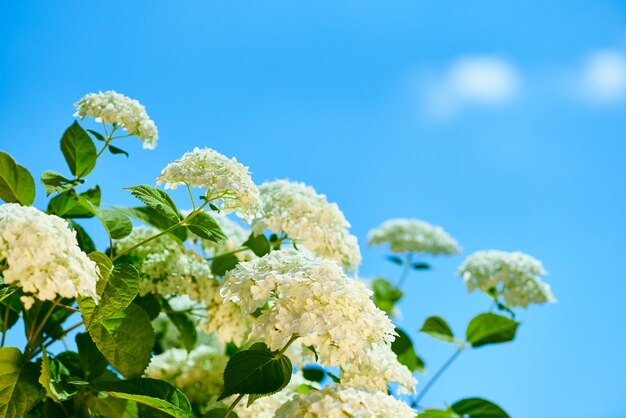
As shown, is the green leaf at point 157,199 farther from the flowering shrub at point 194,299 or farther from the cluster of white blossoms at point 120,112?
the cluster of white blossoms at point 120,112

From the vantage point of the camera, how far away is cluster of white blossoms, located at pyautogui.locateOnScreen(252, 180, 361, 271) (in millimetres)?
1752

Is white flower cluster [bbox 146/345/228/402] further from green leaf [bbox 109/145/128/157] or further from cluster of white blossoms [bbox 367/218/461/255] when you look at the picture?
cluster of white blossoms [bbox 367/218/461/255]

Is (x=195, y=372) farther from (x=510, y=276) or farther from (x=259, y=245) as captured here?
(x=510, y=276)

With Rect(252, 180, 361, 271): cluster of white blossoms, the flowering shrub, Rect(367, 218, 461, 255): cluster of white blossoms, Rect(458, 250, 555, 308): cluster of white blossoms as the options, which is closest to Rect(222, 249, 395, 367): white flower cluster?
the flowering shrub

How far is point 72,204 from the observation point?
181 cm

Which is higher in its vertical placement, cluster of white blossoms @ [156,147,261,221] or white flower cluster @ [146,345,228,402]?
cluster of white blossoms @ [156,147,261,221]

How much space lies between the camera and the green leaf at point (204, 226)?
152 centimetres

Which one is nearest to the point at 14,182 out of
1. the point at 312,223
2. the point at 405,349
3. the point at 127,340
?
the point at 127,340

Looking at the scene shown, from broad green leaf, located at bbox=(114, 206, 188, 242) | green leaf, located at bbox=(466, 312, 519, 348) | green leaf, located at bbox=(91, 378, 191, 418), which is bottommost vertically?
green leaf, located at bbox=(91, 378, 191, 418)

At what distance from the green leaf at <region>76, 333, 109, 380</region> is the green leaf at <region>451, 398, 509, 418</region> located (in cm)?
112

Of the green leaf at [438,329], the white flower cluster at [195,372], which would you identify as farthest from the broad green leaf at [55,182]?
the green leaf at [438,329]

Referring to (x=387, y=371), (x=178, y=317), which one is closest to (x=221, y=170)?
(x=387, y=371)

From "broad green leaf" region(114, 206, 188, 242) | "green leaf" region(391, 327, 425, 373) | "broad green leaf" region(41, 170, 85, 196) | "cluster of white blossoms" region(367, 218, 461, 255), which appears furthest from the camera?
"cluster of white blossoms" region(367, 218, 461, 255)

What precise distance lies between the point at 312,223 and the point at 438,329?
76cm
